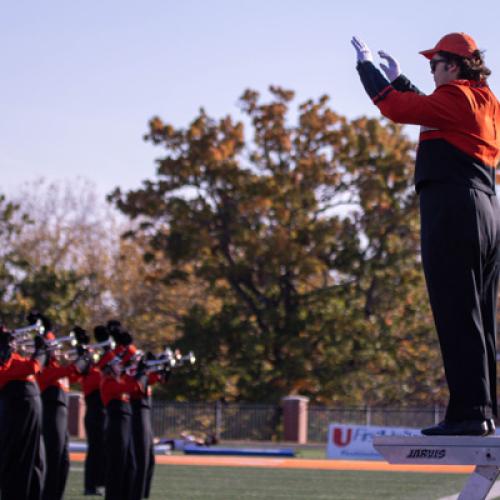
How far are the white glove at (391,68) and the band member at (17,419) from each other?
567 cm

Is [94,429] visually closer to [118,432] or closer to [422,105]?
[118,432]

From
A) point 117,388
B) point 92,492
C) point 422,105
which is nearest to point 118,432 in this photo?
point 117,388

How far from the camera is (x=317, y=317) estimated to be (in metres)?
33.6

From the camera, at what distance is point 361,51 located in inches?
201

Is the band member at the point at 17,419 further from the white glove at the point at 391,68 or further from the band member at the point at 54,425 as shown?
the white glove at the point at 391,68

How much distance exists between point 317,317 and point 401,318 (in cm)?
235

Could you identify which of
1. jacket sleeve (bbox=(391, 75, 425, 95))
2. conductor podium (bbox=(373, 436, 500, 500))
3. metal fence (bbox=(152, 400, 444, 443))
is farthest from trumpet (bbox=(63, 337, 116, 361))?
metal fence (bbox=(152, 400, 444, 443))

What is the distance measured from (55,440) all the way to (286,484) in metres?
5.52

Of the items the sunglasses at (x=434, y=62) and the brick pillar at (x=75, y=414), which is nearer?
the sunglasses at (x=434, y=62)

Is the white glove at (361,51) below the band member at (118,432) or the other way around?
the other way around

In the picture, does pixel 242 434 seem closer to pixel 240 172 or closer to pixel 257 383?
pixel 257 383

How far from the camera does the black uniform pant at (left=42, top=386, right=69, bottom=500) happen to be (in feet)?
40.5

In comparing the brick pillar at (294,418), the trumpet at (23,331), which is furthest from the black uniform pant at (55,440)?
the brick pillar at (294,418)

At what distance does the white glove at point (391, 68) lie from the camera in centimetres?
524
